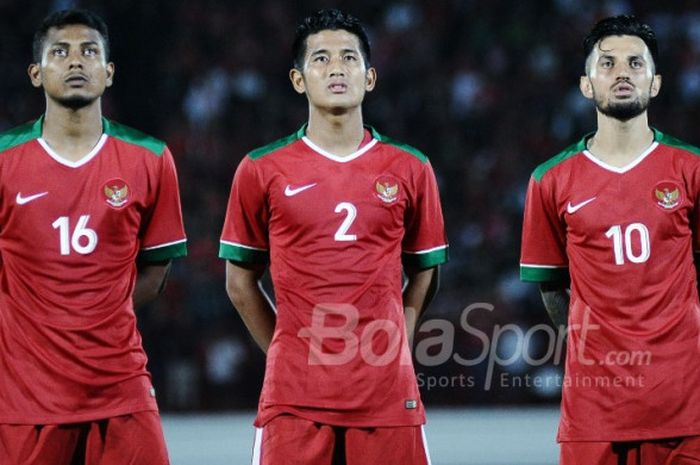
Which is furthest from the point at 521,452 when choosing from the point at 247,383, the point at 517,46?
the point at 517,46

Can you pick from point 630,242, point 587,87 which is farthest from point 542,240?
point 587,87

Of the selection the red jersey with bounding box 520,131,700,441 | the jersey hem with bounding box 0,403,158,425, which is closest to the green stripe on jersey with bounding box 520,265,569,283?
the red jersey with bounding box 520,131,700,441

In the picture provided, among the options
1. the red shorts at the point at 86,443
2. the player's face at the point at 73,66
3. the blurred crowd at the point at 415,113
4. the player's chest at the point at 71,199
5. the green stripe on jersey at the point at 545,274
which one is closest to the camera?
the red shorts at the point at 86,443

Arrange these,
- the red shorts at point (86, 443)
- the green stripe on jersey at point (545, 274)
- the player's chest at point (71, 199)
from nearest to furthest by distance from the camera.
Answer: the red shorts at point (86, 443), the player's chest at point (71, 199), the green stripe on jersey at point (545, 274)

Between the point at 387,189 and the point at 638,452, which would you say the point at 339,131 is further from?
the point at 638,452

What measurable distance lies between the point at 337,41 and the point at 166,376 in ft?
17.1

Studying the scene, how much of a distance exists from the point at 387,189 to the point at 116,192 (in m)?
0.90

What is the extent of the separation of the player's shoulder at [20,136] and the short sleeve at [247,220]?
677 mm

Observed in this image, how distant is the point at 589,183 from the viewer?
4.62 metres

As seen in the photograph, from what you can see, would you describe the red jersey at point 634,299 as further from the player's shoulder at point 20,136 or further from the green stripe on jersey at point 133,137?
the player's shoulder at point 20,136

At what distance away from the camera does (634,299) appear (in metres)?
4.42

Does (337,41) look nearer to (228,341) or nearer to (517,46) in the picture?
(228,341)

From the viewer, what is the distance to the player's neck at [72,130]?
451 centimetres

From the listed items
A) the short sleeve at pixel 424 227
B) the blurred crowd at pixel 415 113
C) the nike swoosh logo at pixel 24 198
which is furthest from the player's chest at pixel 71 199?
the blurred crowd at pixel 415 113
